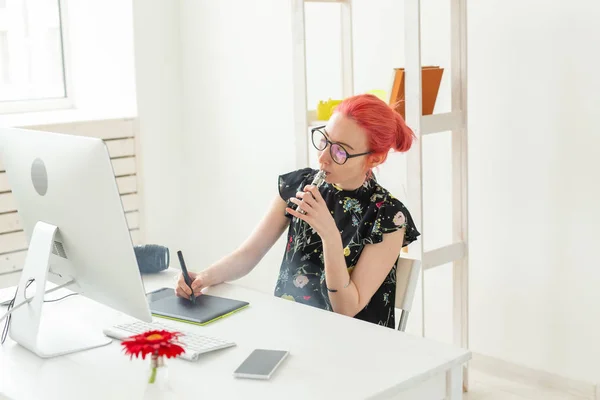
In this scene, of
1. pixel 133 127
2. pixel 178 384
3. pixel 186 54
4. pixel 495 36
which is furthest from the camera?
pixel 186 54

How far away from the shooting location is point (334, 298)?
2043 mm

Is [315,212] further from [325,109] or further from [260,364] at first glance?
[325,109]

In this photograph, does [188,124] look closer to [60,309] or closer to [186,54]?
[186,54]

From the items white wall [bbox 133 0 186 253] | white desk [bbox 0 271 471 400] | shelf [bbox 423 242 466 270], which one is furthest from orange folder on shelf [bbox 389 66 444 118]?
white wall [bbox 133 0 186 253]

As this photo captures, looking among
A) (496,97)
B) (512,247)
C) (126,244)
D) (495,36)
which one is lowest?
(512,247)

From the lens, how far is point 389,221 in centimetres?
213

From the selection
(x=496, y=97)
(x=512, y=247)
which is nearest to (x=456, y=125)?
(x=496, y=97)

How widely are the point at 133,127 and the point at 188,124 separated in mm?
377

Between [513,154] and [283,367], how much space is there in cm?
169

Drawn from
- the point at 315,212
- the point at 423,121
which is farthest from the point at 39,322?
the point at 423,121

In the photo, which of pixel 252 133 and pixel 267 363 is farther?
pixel 252 133

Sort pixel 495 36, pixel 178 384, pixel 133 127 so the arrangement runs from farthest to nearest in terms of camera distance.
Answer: pixel 133 127 → pixel 495 36 → pixel 178 384

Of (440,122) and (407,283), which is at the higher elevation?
(440,122)

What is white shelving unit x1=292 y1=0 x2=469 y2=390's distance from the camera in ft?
8.79
